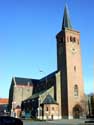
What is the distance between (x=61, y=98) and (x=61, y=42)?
16786 mm

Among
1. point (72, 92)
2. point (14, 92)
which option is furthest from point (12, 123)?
point (14, 92)

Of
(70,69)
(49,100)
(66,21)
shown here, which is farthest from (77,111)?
(66,21)

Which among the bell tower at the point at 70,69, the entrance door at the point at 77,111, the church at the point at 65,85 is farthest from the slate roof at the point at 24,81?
the entrance door at the point at 77,111

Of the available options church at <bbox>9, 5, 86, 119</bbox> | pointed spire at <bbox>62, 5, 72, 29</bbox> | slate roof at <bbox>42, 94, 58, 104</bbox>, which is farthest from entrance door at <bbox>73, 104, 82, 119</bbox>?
pointed spire at <bbox>62, 5, 72, 29</bbox>

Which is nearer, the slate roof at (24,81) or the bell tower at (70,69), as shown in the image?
the bell tower at (70,69)

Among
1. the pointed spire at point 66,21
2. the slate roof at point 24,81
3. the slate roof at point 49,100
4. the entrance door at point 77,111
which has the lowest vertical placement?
the entrance door at point 77,111

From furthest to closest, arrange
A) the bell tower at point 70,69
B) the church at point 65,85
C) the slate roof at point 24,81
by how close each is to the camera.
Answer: the slate roof at point 24,81
the church at point 65,85
the bell tower at point 70,69

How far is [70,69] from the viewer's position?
228ft

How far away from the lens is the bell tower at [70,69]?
6738 cm

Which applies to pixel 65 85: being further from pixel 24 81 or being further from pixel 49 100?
pixel 24 81

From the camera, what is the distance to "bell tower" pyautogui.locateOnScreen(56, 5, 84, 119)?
67375 mm

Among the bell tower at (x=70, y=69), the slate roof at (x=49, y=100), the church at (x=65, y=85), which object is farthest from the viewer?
the slate roof at (x=49, y=100)

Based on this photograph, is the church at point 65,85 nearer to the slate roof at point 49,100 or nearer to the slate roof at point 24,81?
the slate roof at point 49,100

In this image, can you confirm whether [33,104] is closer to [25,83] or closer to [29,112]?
[29,112]
